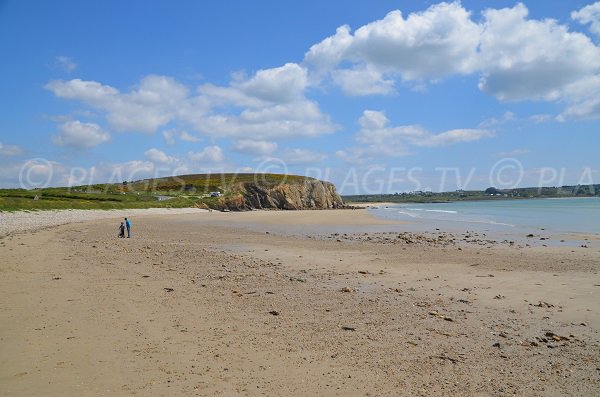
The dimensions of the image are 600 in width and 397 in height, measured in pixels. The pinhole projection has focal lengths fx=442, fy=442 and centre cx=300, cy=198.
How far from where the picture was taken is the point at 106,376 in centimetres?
530

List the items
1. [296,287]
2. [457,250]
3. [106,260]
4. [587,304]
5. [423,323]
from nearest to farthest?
1. [423,323]
2. [587,304]
3. [296,287]
4. [106,260]
5. [457,250]

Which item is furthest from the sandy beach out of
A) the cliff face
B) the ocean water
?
the cliff face

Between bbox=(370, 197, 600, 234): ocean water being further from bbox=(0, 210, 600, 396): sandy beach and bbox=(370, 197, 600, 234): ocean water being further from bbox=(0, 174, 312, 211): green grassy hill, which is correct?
bbox=(0, 174, 312, 211): green grassy hill

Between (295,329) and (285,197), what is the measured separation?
95.4m

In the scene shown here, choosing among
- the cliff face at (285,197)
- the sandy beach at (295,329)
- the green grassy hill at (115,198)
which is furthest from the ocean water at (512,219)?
the green grassy hill at (115,198)

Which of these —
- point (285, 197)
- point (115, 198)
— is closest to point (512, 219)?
point (115, 198)

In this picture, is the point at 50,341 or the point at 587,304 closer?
the point at 50,341

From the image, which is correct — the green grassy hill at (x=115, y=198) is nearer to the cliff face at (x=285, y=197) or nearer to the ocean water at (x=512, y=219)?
the cliff face at (x=285, y=197)

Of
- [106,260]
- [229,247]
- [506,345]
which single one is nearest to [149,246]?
[229,247]

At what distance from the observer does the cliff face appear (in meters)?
92.0

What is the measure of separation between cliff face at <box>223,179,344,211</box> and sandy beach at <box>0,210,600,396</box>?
238 ft

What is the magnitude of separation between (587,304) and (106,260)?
45.3ft

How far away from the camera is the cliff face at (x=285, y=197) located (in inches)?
3622

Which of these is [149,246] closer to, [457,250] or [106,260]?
[106,260]
